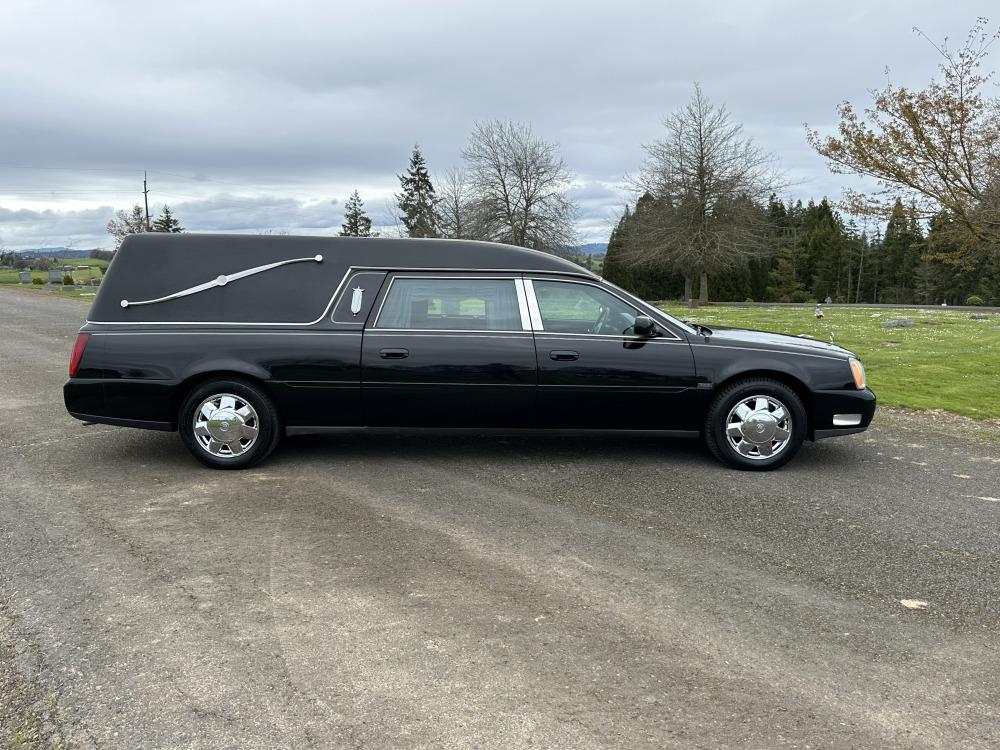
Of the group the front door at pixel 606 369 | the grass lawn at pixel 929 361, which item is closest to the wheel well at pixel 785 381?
the front door at pixel 606 369

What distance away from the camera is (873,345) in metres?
15.5

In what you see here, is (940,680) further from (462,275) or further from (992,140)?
(992,140)

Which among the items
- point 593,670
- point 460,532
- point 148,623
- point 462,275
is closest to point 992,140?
point 462,275

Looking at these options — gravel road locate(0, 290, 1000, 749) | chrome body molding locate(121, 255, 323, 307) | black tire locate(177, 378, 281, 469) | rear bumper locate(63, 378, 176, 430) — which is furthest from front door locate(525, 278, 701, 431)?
rear bumper locate(63, 378, 176, 430)

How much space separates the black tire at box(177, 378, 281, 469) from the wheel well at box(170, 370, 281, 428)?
3cm

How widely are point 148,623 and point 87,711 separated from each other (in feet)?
2.26

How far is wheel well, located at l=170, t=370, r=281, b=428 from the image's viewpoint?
5.94 meters

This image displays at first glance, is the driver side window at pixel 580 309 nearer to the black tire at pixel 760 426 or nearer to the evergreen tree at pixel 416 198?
the black tire at pixel 760 426

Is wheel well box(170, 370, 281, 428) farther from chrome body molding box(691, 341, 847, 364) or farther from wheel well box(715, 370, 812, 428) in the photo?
wheel well box(715, 370, 812, 428)

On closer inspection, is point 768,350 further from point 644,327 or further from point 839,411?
point 644,327

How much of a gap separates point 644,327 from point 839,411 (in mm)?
1621

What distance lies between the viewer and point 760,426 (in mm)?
5953

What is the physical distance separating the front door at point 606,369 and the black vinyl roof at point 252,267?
1.26 ft

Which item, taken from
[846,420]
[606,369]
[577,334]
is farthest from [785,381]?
[577,334]
